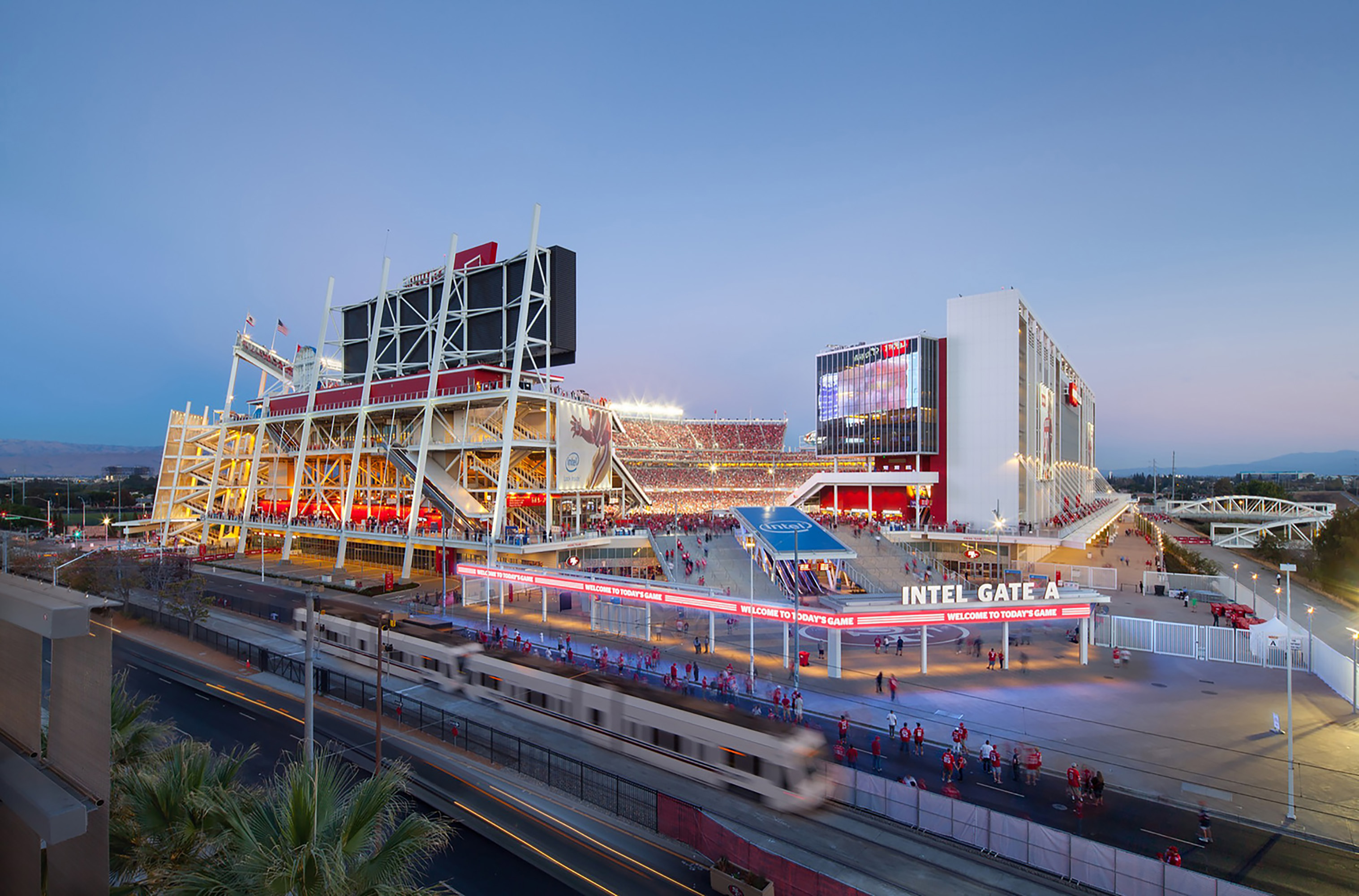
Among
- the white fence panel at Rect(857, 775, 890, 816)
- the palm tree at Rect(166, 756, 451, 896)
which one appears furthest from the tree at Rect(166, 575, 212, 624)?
the palm tree at Rect(166, 756, 451, 896)

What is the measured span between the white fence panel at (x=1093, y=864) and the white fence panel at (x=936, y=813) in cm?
278

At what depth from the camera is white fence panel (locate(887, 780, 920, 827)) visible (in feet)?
57.1

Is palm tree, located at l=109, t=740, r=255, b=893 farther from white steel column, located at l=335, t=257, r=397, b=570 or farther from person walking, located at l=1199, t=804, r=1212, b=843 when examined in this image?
white steel column, located at l=335, t=257, r=397, b=570

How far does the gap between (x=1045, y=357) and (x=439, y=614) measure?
246 feet

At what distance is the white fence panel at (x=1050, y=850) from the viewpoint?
15.1m

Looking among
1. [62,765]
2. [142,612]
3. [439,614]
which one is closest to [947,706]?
[62,765]

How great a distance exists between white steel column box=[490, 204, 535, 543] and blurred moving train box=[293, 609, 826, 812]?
71.9ft

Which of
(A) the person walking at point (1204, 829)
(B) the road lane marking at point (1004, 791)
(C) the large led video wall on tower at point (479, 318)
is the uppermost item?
(C) the large led video wall on tower at point (479, 318)

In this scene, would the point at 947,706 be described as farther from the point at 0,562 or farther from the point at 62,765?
the point at 0,562

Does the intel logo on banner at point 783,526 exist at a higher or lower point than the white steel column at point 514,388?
lower

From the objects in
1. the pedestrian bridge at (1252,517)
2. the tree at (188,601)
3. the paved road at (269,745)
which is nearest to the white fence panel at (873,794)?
the paved road at (269,745)

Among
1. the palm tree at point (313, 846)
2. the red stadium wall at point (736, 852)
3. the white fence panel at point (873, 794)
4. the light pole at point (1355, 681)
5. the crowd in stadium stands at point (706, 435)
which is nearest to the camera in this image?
the palm tree at point (313, 846)

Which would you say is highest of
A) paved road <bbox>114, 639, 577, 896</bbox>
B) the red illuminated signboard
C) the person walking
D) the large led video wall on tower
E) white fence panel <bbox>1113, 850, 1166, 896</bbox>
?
the large led video wall on tower

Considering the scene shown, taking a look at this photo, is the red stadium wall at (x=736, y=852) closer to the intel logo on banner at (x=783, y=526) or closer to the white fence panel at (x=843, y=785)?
the white fence panel at (x=843, y=785)
